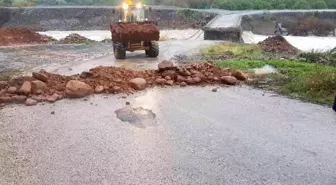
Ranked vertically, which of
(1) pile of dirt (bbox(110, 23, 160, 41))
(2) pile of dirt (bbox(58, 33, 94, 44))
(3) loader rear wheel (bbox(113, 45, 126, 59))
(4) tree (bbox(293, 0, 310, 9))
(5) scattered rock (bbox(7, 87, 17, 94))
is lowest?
(2) pile of dirt (bbox(58, 33, 94, 44))

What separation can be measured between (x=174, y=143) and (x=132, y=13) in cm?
1160

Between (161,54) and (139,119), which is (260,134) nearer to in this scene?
(139,119)

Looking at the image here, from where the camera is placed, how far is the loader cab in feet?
59.3

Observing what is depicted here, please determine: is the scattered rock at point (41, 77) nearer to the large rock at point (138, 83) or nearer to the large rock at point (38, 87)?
→ the large rock at point (38, 87)

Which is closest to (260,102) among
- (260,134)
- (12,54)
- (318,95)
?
(318,95)

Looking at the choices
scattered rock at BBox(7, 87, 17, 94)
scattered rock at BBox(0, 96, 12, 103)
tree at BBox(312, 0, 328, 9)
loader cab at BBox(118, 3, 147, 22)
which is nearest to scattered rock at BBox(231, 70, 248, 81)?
scattered rock at BBox(7, 87, 17, 94)

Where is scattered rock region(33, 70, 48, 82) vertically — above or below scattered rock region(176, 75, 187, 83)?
above

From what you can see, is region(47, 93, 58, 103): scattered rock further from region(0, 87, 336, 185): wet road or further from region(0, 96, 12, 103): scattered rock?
region(0, 96, 12, 103): scattered rock

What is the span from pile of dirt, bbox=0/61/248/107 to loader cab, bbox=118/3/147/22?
5795 millimetres

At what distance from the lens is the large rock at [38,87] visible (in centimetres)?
1070

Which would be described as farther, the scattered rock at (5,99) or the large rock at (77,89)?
the large rock at (77,89)

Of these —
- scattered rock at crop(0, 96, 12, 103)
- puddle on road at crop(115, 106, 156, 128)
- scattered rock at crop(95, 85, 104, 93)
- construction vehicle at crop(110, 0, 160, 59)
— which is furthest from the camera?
construction vehicle at crop(110, 0, 160, 59)

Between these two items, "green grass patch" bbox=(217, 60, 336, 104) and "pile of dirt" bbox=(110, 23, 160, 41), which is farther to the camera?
"pile of dirt" bbox=(110, 23, 160, 41)

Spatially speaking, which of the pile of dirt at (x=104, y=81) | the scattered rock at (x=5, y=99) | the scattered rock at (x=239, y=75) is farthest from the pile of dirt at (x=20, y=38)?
the scattered rock at (x=239, y=75)
